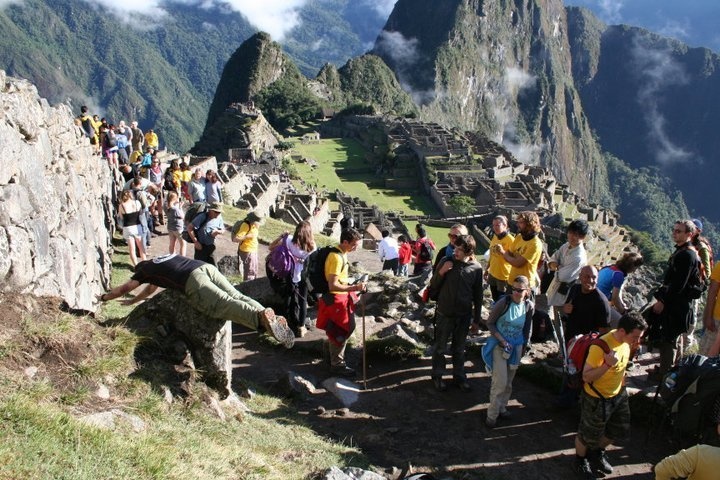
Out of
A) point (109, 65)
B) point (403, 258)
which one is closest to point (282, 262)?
point (403, 258)

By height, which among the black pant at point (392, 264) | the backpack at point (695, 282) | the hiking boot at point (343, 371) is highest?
the backpack at point (695, 282)

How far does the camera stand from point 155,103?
11206 cm

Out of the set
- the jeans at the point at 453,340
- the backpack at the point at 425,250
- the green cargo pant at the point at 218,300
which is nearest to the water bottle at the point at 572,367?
the jeans at the point at 453,340

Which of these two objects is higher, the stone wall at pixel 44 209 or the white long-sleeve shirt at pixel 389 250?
the stone wall at pixel 44 209

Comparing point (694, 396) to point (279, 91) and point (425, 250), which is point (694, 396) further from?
point (279, 91)

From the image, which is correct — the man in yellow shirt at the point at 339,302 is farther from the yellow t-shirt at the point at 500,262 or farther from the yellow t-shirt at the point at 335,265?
the yellow t-shirt at the point at 500,262

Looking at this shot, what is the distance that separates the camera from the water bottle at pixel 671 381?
15.1ft

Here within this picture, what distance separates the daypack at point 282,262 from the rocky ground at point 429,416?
0.91 meters

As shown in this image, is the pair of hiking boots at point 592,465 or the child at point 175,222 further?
the child at point 175,222

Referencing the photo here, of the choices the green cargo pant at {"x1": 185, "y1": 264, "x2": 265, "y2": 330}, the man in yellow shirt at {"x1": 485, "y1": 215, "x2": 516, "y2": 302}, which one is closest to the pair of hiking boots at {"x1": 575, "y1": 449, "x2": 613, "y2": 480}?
the man in yellow shirt at {"x1": 485, "y1": 215, "x2": 516, "y2": 302}

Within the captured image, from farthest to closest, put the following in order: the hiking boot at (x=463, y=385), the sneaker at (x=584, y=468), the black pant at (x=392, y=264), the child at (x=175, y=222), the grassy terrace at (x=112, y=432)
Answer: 1. the black pant at (x=392, y=264)
2. the child at (x=175, y=222)
3. the hiking boot at (x=463, y=385)
4. the sneaker at (x=584, y=468)
5. the grassy terrace at (x=112, y=432)

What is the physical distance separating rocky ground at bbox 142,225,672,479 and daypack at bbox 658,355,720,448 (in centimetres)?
96

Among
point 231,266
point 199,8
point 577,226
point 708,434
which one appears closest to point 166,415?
point 708,434

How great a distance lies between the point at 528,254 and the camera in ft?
21.4
